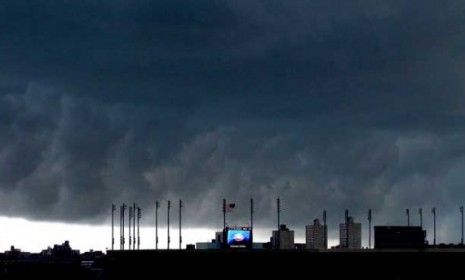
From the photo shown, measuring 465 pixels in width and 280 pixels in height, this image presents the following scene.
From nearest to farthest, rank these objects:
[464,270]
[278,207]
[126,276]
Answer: [464,270] → [126,276] → [278,207]

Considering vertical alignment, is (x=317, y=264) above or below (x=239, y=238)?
below

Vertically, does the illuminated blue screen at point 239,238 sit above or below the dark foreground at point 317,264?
above

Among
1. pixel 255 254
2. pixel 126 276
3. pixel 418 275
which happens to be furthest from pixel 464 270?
pixel 126 276

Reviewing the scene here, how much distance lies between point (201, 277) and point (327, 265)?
16.1m

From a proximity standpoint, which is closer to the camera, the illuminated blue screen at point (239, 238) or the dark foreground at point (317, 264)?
the dark foreground at point (317, 264)

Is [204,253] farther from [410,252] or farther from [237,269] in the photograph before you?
[410,252]

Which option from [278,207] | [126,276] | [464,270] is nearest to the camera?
[464,270]

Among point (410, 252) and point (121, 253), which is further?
point (121, 253)

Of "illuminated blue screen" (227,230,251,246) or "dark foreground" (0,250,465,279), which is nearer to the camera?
"dark foreground" (0,250,465,279)

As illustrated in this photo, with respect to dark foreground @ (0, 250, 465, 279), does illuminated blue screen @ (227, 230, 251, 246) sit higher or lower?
higher

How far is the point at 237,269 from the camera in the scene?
123250mm

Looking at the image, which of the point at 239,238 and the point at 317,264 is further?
the point at 239,238

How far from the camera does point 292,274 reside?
4811 inches

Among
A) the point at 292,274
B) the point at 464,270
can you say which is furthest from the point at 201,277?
the point at 464,270
